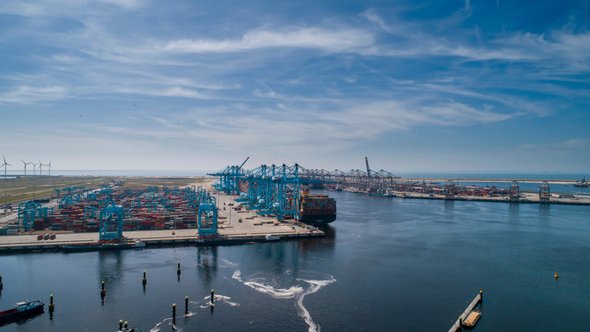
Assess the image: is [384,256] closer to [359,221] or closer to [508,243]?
[508,243]

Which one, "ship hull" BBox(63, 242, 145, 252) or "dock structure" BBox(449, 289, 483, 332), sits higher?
"ship hull" BBox(63, 242, 145, 252)

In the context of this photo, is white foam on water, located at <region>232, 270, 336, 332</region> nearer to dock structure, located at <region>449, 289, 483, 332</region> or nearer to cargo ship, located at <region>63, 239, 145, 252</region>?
dock structure, located at <region>449, 289, 483, 332</region>

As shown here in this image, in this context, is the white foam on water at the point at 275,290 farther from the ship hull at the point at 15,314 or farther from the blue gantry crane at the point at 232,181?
the blue gantry crane at the point at 232,181

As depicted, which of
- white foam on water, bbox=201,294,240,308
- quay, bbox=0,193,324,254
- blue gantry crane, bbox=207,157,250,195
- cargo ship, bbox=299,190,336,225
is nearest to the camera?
white foam on water, bbox=201,294,240,308

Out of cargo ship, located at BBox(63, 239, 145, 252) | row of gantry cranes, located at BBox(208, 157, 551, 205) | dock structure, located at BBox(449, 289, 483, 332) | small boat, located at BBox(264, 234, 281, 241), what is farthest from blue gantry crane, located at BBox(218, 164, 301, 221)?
dock structure, located at BBox(449, 289, 483, 332)

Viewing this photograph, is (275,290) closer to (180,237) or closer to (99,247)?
(180,237)

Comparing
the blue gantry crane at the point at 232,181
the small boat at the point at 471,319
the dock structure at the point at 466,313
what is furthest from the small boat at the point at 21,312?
the blue gantry crane at the point at 232,181
